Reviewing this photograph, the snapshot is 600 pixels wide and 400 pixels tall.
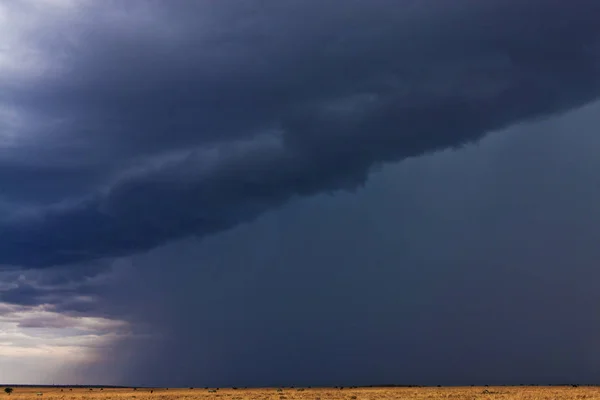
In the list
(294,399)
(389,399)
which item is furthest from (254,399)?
(389,399)

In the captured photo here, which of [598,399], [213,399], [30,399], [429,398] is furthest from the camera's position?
[30,399]

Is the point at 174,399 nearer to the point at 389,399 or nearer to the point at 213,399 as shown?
the point at 213,399

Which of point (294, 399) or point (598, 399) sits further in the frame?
point (294, 399)

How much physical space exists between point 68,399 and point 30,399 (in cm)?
665

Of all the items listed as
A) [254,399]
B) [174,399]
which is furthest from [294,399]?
[174,399]

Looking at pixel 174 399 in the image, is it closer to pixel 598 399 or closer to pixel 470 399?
pixel 470 399

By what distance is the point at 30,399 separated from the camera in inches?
4525

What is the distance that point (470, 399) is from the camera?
90625 mm

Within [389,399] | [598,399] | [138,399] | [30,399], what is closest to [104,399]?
[138,399]

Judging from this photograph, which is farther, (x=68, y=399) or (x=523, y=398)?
(x=68, y=399)

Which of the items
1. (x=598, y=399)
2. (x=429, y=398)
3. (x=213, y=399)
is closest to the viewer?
(x=598, y=399)

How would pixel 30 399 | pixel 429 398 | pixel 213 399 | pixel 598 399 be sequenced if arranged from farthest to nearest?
pixel 30 399 → pixel 213 399 → pixel 429 398 → pixel 598 399

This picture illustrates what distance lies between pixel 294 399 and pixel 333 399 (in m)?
6.64

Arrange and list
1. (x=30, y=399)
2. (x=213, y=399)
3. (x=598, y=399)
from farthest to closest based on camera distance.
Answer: (x=30, y=399) → (x=213, y=399) → (x=598, y=399)
